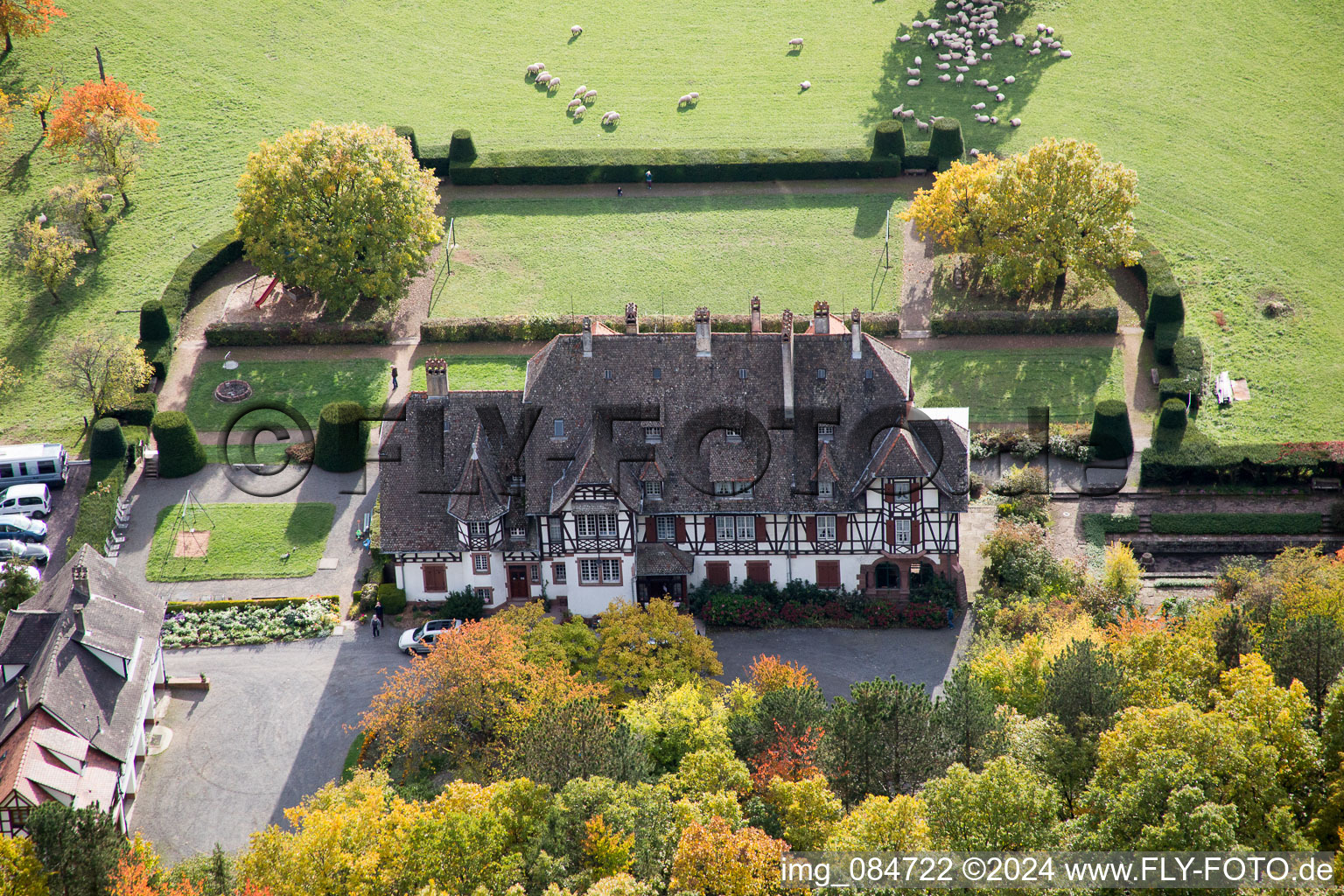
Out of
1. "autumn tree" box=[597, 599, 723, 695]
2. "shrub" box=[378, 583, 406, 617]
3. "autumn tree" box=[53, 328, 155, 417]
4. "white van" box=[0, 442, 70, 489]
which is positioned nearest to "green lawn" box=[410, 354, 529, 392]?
"autumn tree" box=[53, 328, 155, 417]

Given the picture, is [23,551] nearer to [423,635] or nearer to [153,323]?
[153,323]

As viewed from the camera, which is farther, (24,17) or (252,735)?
(24,17)

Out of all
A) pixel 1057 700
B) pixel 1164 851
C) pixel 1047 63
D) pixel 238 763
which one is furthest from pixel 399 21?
pixel 1164 851

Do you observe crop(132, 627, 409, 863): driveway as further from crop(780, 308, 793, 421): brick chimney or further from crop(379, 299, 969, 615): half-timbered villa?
crop(780, 308, 793, 421): brick chimney

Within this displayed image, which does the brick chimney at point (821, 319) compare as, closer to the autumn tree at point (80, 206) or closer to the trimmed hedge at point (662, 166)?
the trimmed hedge at point (662, 166)

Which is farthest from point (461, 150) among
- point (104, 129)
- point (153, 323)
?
point (153, 323)

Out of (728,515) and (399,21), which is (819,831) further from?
(399,21)

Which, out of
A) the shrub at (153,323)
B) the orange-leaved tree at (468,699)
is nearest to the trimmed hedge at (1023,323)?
the orange-leaved tree at (468,699)
